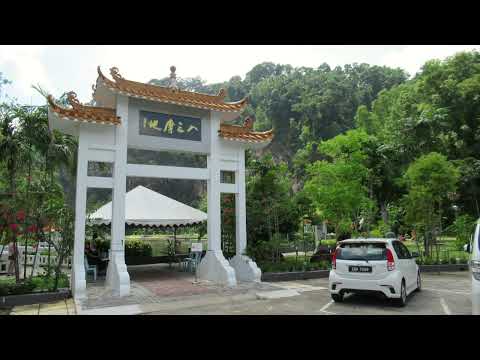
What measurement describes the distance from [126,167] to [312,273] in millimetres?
6784

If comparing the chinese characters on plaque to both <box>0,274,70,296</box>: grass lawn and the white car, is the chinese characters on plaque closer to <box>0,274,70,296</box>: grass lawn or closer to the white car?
<box>0,274,70,296</box>: grass lawn

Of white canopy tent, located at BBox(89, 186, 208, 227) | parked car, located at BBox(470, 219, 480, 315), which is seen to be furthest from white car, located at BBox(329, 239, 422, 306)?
white canopy tent, located at BBox(89, 186, 208, 227)

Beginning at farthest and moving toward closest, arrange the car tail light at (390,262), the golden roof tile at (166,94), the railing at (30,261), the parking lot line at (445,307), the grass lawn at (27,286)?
the railing at (30,261)
the golden roof tile at (166,94)
the grass lawn at (27,286)
the car tail light at (390,262)
the parking lot line at (445,307)

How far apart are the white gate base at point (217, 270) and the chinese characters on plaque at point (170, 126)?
11.6 feet

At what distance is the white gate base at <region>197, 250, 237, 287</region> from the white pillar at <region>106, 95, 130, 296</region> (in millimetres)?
2607

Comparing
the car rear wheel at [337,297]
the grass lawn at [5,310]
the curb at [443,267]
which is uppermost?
the car rear wheel at [337,297]

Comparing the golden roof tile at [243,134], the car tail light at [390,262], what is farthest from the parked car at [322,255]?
the car tail light at [390,262]

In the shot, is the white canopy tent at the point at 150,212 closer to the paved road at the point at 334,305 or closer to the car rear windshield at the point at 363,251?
the paved road at the point at 334,305

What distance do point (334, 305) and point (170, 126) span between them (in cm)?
633

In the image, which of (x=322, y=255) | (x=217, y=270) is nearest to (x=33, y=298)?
(x=217, y=270)

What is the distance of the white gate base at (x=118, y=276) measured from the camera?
8.25 m

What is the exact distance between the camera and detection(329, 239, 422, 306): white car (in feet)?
23.0

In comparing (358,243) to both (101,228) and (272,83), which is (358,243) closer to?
(101,228)
